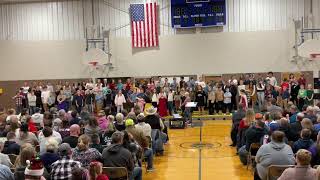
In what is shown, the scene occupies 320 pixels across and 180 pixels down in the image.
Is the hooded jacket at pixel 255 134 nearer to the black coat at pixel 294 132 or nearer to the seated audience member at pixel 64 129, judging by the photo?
the black coat at pixel 294 132

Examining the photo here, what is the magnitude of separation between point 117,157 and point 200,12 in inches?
653

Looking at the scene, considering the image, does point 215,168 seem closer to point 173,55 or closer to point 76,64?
point 173,55

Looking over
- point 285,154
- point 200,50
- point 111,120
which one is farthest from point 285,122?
Answer: point 200,50

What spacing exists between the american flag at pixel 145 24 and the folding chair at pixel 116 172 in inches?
654

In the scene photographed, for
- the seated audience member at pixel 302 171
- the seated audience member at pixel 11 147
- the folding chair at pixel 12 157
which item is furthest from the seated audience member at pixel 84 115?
the seated audience member at pixel 302 171

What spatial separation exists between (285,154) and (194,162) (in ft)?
13.1

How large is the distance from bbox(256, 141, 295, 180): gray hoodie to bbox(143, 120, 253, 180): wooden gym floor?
2112 mm

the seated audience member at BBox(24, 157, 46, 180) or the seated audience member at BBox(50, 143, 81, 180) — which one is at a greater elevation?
the seated audience member at BBox(24, 157, 46, 180)

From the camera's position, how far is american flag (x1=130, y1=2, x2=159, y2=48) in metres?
22.6

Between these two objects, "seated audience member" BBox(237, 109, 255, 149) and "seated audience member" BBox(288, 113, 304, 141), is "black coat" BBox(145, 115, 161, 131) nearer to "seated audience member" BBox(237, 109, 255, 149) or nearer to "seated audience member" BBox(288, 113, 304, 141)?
"seated audience member" BBox(237, 109, 255, 149)

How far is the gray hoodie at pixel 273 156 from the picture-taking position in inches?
257

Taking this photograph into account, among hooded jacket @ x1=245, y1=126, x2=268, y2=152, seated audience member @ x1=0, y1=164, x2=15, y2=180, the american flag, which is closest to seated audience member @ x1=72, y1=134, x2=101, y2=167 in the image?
seated audience member @ x1=0, y1=164, x2=15, y2=180

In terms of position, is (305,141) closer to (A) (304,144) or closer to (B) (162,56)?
(A) (304,144)

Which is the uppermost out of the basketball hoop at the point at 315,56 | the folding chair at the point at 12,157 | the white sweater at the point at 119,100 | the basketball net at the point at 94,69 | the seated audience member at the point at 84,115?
the basketball hoop at the point at 315,56
